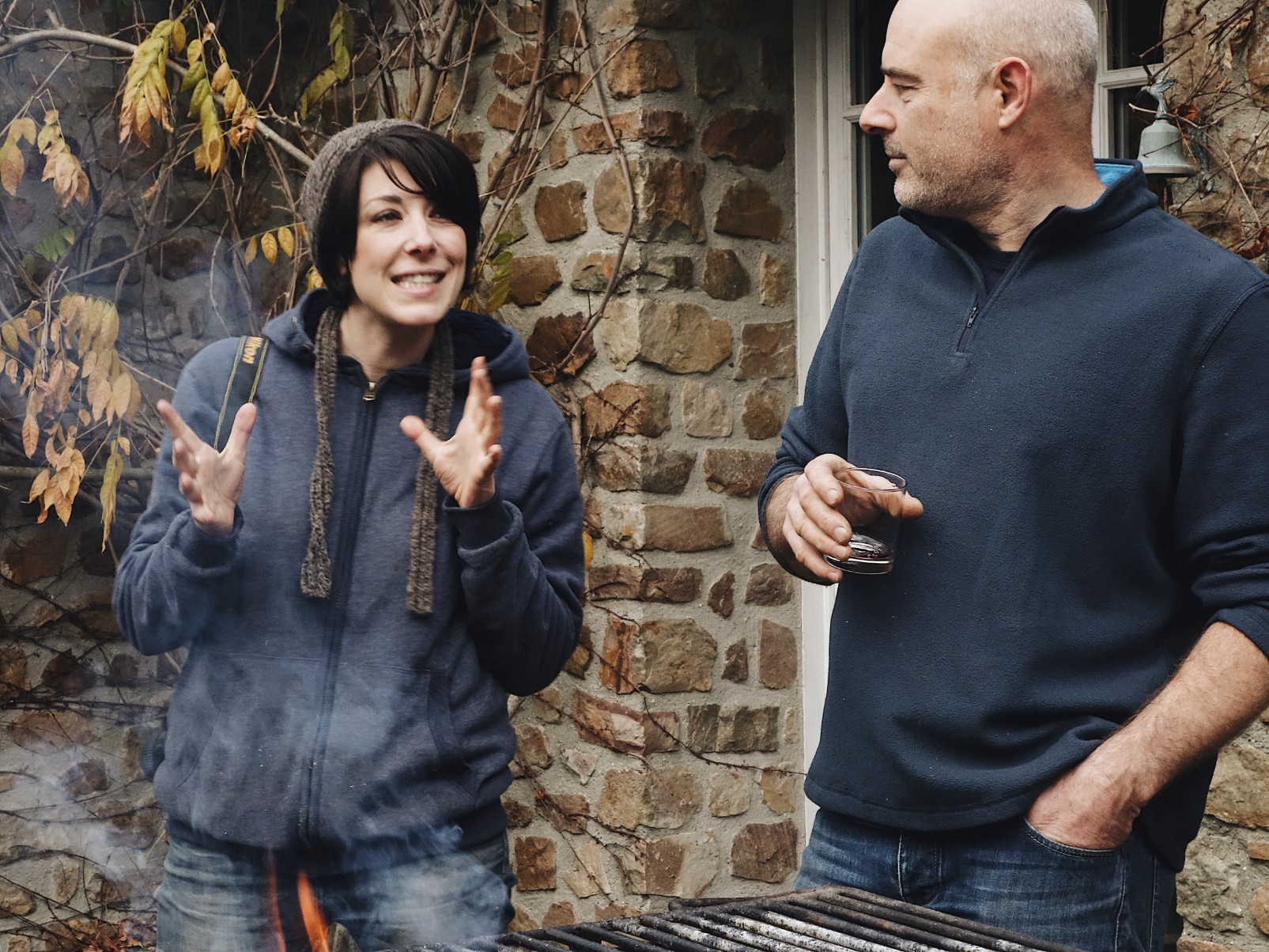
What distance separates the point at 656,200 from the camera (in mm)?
4152

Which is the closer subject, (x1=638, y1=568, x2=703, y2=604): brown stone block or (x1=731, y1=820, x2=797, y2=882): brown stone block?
(x1=638, y1=568, x2=703, y2=604): brown stone block

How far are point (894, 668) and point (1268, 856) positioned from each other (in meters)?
1.18

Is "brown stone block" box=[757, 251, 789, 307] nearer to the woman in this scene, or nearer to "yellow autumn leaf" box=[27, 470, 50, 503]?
the woman

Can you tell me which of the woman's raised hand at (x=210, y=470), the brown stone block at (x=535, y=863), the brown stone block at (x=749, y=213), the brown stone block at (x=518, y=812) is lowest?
the brown stone block at (x=535, y=863)

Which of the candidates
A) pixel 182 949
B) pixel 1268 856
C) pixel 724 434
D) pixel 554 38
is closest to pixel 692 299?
pixel 724 434

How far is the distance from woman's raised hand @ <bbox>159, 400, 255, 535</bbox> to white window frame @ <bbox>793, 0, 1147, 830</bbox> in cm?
215

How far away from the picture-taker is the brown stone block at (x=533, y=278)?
4.35m

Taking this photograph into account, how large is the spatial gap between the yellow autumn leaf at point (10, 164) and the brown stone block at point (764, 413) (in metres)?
2.11

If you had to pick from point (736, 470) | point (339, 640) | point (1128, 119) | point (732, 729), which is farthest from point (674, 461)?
point (339, 640)

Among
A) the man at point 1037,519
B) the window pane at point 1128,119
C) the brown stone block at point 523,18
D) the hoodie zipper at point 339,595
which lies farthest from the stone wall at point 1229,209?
the brown stone block at point 523,18

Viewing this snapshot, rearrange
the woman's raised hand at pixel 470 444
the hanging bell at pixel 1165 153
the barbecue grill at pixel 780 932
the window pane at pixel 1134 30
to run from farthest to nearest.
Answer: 1. the window pane at pixel 1134 30
2. the hanging bell at pixel 1165 153
3. the woman's raised hand at pixel 470 444
4. the barbecue grill at pixel 780 932

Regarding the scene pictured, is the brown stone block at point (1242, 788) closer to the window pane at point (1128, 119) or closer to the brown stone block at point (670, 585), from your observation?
the window pane at point (1128, 119)

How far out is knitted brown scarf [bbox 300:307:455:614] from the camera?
250 centimetres

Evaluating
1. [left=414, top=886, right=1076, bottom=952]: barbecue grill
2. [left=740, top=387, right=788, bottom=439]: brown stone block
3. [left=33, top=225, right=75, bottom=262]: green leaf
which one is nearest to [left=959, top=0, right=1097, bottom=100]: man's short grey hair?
[left=414, top=886, right=1076, bottom=952]: barbecue grill
